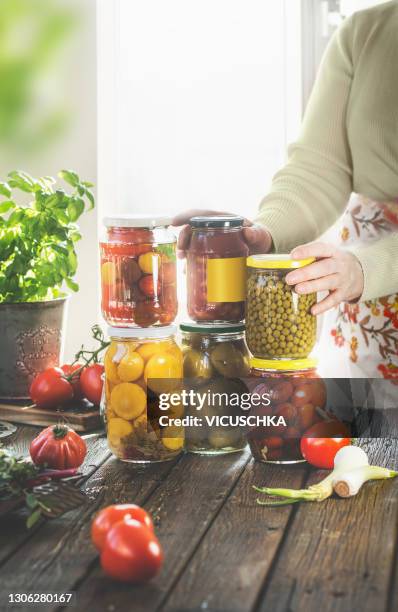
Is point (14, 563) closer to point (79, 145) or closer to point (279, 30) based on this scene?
point (79, 145)

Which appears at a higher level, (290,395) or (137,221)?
(137,221)

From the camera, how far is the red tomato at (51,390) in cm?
145

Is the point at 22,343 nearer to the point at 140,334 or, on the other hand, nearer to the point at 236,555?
the point at 140,334

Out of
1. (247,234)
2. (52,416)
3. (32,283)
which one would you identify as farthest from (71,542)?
(32,283)

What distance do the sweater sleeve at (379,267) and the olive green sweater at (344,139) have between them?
0.73 feet

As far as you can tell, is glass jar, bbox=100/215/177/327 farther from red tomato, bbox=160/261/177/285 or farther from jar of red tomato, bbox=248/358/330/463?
jar of red tomato, bbox=248/358/330/463

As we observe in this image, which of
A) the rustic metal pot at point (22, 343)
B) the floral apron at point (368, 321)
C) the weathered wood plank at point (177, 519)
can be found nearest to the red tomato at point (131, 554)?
the weathered wood plank at point (177, 519)

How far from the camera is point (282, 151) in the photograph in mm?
2369

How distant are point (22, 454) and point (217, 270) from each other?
0.41 m

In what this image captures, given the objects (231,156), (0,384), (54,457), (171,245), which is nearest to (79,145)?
(231,156)

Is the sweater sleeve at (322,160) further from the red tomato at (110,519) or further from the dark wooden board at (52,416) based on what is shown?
the red tomato at (110,519)

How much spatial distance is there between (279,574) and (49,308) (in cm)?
86

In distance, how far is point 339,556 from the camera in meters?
0.89

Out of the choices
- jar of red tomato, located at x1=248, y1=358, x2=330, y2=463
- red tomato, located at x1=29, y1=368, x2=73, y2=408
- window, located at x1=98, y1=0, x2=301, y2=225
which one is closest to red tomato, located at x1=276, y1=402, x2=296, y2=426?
jar of red tomato, located at x1=248, y1=358, x2=330, y2=463
